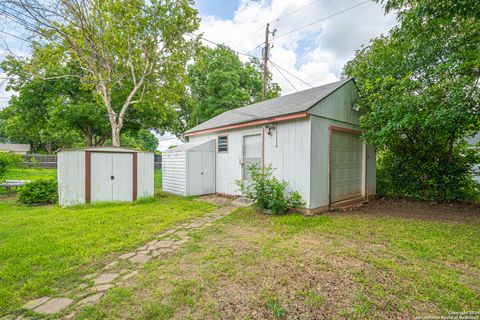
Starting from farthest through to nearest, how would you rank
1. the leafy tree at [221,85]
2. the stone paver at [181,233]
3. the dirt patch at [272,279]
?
the leafy tree at [221,85] < the stone paver at [181,233] < the dirt patch at [272,279]

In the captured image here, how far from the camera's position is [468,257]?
3.06m

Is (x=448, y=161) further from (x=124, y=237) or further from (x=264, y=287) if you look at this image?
(x=124, y=237)

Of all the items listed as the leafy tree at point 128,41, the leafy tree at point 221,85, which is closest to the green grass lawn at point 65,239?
the leafy tree at point 128,41

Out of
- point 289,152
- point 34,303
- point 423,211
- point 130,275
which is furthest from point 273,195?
point 34,303

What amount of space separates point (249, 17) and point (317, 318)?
11.9 m

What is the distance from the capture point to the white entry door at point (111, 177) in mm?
6445

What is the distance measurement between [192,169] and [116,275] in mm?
5418

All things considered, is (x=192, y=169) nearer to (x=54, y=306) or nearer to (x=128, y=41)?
(x=54, y=306)

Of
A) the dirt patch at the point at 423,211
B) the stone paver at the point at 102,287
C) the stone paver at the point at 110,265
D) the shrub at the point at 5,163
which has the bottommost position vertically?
the dirt patch at the point at 423,211

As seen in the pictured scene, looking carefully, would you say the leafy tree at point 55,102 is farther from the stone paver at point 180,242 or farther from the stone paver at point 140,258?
the stone paver at point 140,258

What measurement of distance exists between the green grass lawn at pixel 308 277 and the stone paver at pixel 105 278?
31 centimetres

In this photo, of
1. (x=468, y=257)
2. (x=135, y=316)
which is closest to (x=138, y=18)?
(x=135, y=316)

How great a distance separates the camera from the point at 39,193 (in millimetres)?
6762

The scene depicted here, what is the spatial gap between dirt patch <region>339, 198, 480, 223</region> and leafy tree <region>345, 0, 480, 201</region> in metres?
0.52
